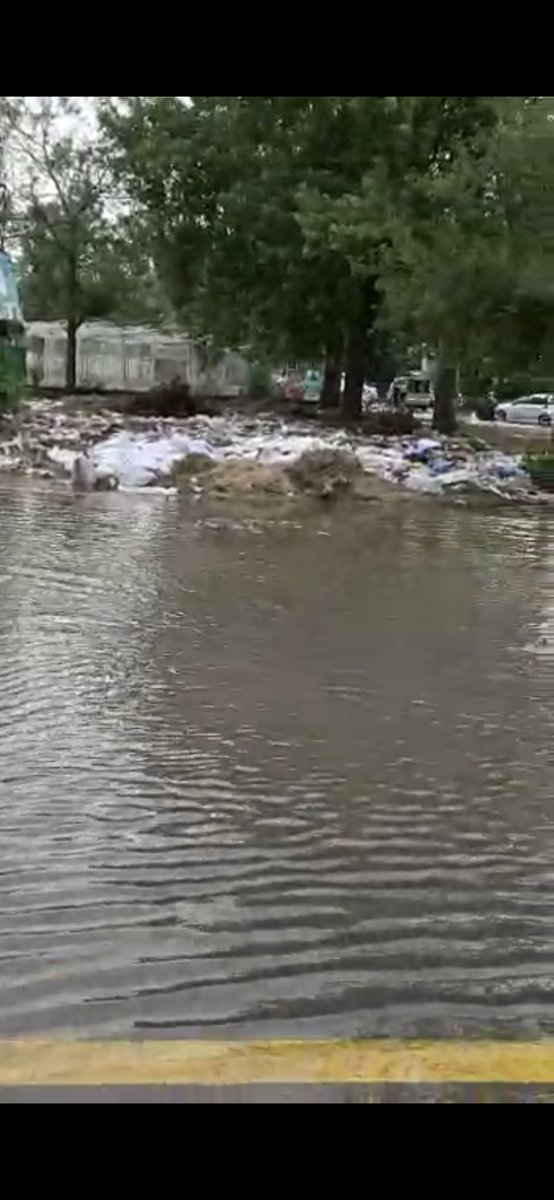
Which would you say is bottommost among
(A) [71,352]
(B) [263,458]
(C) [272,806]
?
(C) [272,806]

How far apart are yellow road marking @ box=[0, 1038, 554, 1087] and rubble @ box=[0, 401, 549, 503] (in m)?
13.9

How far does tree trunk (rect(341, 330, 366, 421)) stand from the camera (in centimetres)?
3056

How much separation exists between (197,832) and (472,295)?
14337 mm

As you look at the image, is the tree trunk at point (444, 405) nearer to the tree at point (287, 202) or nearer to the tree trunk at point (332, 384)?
the tree at point (287, 202)

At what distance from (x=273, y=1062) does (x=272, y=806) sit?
2249 millimetres

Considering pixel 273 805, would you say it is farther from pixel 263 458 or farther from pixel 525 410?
pixel 525 410

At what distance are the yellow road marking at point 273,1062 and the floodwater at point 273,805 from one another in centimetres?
14

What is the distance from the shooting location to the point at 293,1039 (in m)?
3.46

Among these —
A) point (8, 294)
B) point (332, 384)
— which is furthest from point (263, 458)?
point (332, 384)

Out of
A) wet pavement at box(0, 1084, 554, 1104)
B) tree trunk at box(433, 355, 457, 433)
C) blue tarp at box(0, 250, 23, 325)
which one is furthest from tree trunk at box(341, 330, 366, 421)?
wet pavement at box(0, 1084, 554, 1104)

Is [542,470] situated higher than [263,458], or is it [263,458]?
[263,458]

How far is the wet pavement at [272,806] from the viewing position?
381 cm

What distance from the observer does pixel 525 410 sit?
39.7m

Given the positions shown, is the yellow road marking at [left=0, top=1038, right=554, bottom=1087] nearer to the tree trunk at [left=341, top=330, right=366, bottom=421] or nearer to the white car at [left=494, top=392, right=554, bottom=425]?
the tree trunk at [left=341, top=330, right=366, bottom=421]
